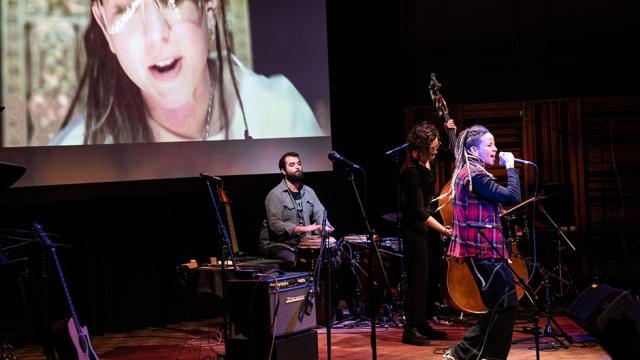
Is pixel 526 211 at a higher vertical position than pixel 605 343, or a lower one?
higher

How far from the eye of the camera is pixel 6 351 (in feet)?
20.9

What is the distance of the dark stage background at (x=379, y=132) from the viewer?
27.1ft

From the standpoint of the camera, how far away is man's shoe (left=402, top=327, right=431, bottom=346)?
22.6ft

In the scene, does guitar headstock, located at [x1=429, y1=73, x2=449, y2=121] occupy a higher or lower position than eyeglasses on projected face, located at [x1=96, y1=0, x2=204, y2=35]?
lower

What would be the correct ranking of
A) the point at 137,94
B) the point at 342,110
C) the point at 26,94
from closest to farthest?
the point at 26,94, the point at 137,94, the point at 342,110

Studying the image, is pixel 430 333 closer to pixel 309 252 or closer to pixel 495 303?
pixel 309 252

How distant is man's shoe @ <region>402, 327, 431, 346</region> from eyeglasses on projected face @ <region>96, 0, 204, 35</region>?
3.86 metres

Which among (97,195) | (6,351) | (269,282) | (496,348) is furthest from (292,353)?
(97,195)

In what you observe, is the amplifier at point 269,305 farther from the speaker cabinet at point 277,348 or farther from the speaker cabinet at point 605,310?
the speaker cabinet at point 605,310

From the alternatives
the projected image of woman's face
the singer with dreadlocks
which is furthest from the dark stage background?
the singer with dreadlocks

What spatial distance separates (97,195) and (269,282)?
3.14 metres

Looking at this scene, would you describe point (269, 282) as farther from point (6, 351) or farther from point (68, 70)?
point (68, 70)

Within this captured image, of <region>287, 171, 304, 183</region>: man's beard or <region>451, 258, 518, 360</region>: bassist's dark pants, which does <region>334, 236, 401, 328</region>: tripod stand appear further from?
<region>451, 258, 518, 360</region>: bassist's dark pants

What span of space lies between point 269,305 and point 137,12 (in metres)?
3.75
